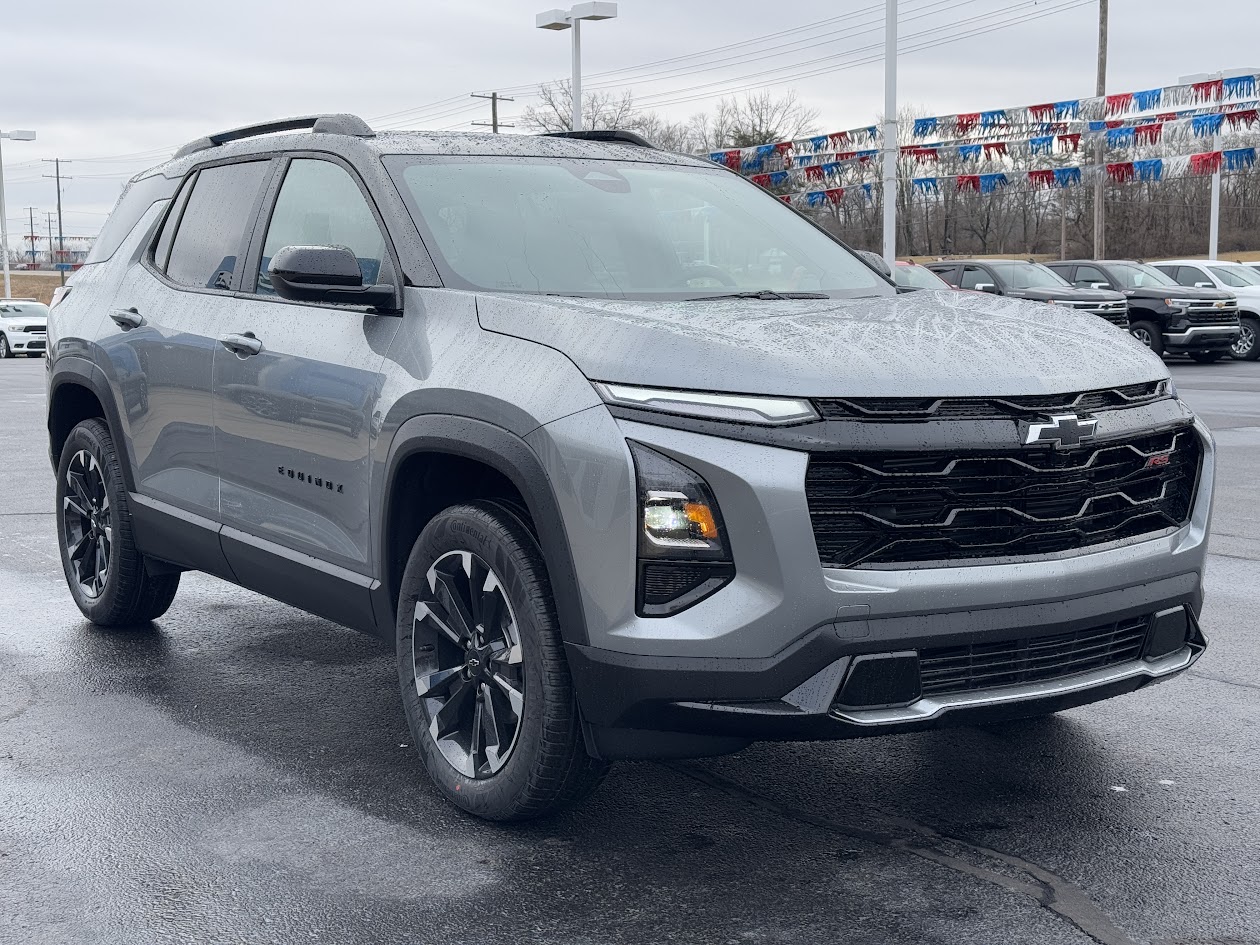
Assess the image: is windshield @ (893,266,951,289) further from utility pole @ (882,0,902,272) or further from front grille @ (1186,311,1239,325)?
front grille @ (1186,311,1239,325)

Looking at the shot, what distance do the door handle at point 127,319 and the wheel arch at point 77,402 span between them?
22 centimetres

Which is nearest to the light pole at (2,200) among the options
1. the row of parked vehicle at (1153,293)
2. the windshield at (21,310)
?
the windshield at (21,310)

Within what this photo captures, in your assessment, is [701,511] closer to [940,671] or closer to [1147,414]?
[940,671]

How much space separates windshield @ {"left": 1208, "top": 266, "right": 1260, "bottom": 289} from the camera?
91.8 ft

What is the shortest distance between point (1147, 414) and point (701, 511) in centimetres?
125

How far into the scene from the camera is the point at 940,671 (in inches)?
135

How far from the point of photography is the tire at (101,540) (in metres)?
5.94

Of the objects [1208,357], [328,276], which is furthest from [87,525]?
[1208,357]

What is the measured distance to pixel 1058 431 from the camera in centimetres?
348

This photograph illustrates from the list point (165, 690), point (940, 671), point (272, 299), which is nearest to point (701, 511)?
point (940, 671)

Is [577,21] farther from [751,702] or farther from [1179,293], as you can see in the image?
[751,702]

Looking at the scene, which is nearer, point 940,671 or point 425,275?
point 940,671

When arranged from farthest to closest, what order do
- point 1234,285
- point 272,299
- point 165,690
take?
1. point 1234,285
2. point 165,690
3. point 272,299

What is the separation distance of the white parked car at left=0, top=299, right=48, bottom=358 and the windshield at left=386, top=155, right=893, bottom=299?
3549 centimetres
